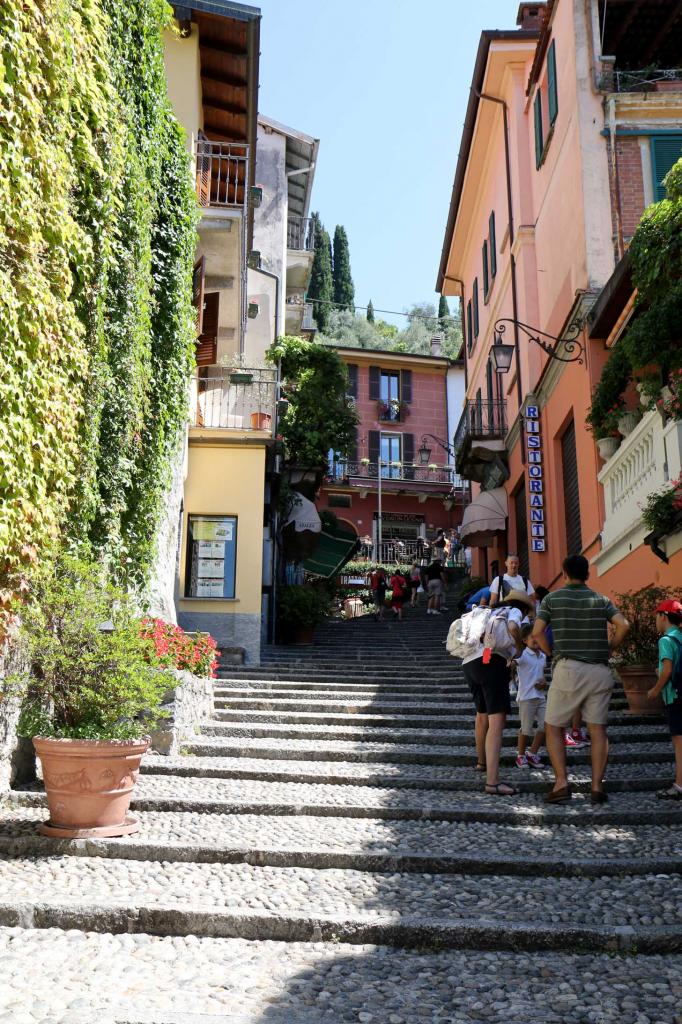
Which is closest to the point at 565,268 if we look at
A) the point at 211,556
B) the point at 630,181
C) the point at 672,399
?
the point at 630,181

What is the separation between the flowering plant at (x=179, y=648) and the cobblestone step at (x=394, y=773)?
1.06 metres

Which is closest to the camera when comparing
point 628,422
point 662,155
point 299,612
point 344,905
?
point 344,905

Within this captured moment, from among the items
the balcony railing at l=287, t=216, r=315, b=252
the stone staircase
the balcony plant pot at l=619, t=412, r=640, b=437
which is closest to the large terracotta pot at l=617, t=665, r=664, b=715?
the stone staircase

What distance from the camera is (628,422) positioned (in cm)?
1287

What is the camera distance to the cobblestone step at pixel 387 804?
21.8ft

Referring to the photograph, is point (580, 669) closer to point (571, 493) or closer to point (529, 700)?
point (529, 700)

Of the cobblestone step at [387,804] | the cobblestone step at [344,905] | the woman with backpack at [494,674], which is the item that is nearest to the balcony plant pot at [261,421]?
the woman with backpack at [494,674]

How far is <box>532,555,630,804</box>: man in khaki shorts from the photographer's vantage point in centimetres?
688

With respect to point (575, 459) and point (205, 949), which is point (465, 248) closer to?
point (575, 459)

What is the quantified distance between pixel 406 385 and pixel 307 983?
42.4 metres

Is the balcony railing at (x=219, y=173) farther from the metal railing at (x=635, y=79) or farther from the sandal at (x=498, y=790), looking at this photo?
the sandal at (x=498, y=790)

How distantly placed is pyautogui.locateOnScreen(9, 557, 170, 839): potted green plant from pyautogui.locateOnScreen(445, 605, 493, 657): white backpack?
95.4 inches

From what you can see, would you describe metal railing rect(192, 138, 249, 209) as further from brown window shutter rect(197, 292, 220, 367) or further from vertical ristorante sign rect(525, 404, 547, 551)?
vertical ristorante sign rect(525, 404, 547, 551)

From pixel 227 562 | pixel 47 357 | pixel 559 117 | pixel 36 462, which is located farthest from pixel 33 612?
pixel 559 117
